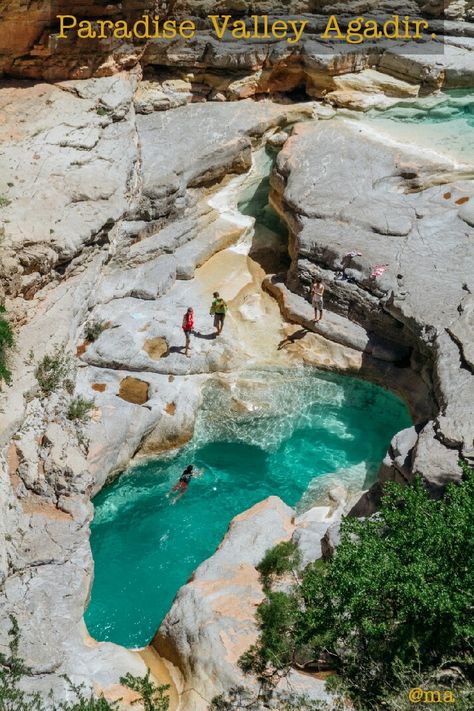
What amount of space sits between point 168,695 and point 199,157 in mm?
16914

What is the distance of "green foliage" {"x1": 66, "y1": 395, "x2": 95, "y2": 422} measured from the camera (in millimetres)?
17875

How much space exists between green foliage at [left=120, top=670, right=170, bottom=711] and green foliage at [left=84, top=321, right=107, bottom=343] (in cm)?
977

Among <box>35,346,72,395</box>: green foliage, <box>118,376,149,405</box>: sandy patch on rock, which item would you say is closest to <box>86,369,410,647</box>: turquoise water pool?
<box>118,376,149,405</box>: sandy patch on rock

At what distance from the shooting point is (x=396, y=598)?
10.9m

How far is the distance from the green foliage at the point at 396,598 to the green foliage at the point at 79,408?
7891 millimetres

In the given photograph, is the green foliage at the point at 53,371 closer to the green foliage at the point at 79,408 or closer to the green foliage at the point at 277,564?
the green foliage at the point at 79,408

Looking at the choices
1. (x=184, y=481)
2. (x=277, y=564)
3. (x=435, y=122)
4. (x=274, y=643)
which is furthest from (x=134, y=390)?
(x=435, y=122)

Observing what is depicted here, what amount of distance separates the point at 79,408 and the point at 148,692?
7.59 metres

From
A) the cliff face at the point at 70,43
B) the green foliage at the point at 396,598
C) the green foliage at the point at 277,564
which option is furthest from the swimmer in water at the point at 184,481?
the cliff face at the point at 70,43

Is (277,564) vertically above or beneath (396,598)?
beneath

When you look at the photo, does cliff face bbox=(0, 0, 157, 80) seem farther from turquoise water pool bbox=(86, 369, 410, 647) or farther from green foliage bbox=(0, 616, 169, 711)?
green foliage bbox=(0, 616, 169, 711)

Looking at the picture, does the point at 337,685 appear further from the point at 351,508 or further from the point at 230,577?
the point at 351,508

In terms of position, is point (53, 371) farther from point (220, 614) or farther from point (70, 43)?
point (70, 43)

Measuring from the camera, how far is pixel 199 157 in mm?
24641
